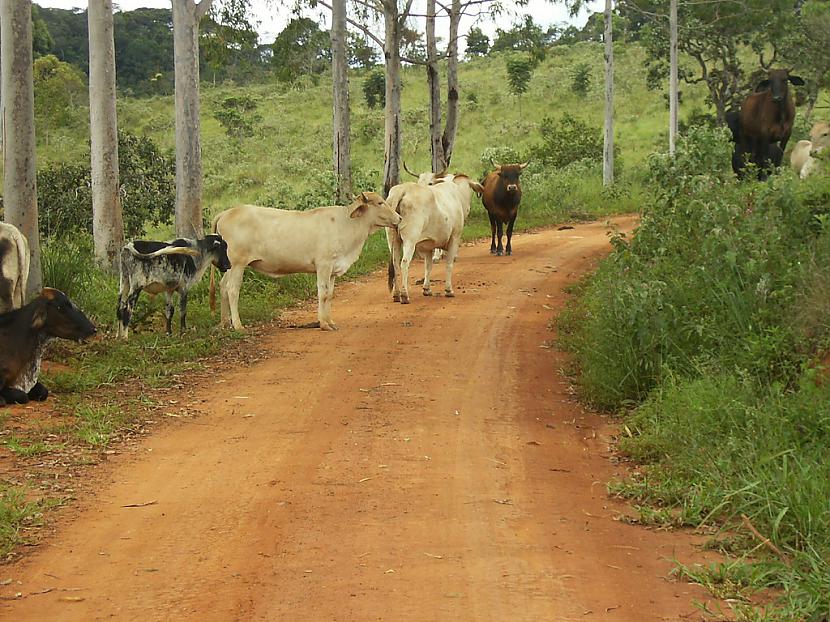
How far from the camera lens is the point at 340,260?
12.2 m

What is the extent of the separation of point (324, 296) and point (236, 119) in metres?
41.5

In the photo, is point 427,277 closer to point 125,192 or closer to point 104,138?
point 104,138

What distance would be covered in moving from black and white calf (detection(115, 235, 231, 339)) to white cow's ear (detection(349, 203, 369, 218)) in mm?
1797

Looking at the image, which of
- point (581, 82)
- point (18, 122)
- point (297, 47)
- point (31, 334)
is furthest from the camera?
point (581, 82)

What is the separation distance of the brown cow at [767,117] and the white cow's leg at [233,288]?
821 cm

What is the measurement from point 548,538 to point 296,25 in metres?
19.5

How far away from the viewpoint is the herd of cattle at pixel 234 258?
348 inches

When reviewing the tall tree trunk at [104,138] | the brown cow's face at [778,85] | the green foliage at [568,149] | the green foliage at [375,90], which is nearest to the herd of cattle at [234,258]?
the tall tree trunk at [104,138]

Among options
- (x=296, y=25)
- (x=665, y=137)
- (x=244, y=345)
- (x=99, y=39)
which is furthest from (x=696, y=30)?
(x=244, y=345)

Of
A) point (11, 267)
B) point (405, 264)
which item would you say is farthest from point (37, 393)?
point (405, 264)

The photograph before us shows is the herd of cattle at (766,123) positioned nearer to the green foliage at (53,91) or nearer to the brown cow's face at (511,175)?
the brown cow's face at (511,175)

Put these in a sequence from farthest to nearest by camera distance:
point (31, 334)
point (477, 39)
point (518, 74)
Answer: point (518, 74) → point (477, 39) → point (31, 334)

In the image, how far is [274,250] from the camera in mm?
11930

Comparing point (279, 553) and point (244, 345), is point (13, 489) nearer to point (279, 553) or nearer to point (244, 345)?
point (279, 553)
